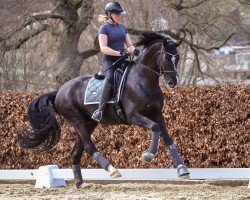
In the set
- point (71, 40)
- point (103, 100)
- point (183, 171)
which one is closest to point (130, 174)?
point (103, 100)

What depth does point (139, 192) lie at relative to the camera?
966cm

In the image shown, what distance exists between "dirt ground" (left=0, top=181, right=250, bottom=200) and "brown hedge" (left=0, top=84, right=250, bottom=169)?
2.12ft

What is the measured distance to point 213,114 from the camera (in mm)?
11711

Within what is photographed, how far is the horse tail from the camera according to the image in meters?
10.7

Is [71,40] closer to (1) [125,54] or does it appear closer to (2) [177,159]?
(1) [125,54]

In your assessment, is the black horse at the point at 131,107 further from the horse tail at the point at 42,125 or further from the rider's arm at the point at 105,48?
the rider's arm at the point at 105,48

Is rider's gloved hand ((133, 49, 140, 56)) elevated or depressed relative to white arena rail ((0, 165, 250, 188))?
elevated

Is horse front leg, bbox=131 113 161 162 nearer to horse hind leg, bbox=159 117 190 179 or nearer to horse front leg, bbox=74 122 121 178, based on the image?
horse hind leg, bbox=159 117 190 179

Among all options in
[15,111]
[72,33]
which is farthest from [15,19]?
[15,111]

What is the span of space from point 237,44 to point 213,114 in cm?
1425

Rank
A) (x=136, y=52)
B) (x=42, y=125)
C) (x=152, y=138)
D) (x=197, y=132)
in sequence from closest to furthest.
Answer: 1. (x=152, y=138)
2. (x=136, y=52)
3. (x=42, y=125)
4. (x=197, y=132)

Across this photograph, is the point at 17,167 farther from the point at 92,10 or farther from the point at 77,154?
the point at 92,10

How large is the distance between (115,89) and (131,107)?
0.50 metres

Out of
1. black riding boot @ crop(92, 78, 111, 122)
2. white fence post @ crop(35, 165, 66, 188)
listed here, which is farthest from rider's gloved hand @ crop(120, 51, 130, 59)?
white fence post @ crop(35, 165, 66, 188)
